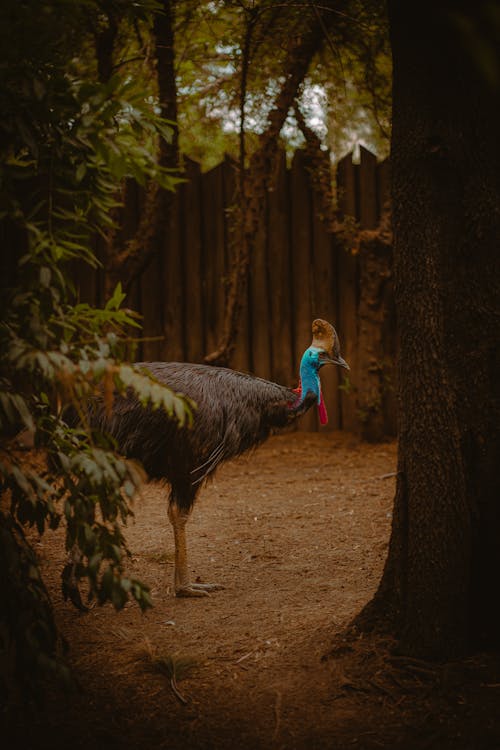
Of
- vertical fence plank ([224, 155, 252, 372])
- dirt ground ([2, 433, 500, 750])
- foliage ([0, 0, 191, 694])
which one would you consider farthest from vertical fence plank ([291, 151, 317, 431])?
foliage ([0, 0, 191, 694])

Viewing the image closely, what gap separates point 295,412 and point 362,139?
622cm

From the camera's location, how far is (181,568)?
3941mm

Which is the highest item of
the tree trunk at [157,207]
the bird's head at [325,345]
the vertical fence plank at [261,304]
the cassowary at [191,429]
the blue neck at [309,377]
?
the tree trunk at [157,207]

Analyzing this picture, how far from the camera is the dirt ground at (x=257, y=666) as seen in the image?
94.3 inches

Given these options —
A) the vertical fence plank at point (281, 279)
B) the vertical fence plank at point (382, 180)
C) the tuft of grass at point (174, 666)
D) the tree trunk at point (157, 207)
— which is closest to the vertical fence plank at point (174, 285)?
the tree trunk at point (157, 207)

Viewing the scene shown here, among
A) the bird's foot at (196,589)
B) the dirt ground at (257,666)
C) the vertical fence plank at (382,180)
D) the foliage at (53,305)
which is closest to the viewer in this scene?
the foliage at (53,305)

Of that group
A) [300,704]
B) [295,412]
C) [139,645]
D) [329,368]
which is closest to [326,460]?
[329,368]

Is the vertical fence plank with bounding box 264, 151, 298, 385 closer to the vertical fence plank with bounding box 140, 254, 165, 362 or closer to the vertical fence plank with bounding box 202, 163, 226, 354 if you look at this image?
the vertical fence plank with bounding box 202, 163, 226, 354

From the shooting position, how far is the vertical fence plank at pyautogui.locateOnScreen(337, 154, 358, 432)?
297 inches

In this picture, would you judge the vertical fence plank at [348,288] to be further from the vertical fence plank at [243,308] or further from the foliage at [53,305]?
the foliage at [53,305]

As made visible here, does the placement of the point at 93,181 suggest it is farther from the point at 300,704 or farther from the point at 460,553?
the point at 300,704

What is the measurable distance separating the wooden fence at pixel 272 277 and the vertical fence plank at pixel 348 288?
0.4 inches

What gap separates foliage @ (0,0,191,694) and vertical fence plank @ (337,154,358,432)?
539cm

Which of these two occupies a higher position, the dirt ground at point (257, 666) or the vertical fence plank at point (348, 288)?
the vertical fence plank at point (348, 288)
